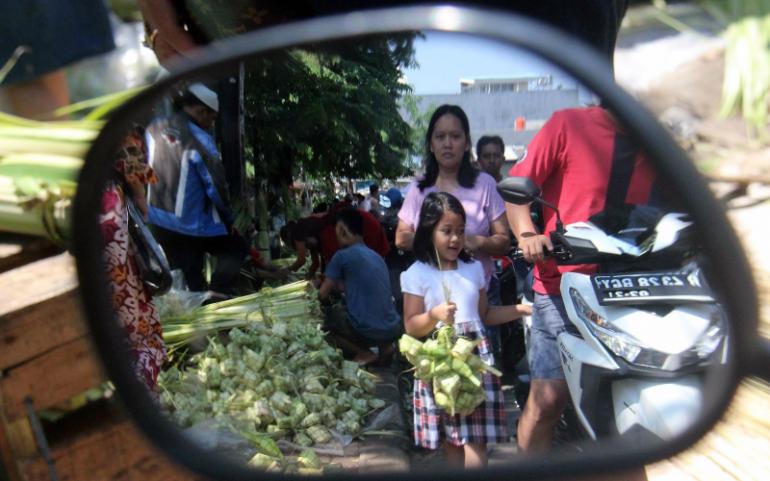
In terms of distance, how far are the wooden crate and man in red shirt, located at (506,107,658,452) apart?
0.81 metres

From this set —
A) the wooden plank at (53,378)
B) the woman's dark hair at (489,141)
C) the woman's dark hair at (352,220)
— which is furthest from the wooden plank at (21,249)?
the woman's dark hair at (489,141)

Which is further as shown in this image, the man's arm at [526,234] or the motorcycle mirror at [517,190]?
the man's arm at [526,234]

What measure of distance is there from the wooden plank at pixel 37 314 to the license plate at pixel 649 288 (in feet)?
4.02

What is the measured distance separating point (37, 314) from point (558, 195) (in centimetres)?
124

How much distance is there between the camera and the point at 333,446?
135cm

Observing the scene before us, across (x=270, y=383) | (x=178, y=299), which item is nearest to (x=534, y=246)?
(x=270, y=383)

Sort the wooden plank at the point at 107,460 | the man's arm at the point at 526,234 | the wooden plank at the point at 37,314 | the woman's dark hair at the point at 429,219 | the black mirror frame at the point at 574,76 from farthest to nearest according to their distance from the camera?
1. the wooden plank at the point at 107,460
2. the wooden plank at the point at 37,314
3. the man's arm at the point at 526,234
4. the woman's dark hair at the point at 429,219
5. the black mirror frame at the point at 574,76

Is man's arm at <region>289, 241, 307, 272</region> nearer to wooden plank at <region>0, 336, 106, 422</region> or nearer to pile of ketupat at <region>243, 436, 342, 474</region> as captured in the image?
pile of ketupat at <region>243, 436, 342, 474</region>

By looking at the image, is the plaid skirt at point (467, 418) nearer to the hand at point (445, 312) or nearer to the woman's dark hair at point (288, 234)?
the hand at point (445, 312)

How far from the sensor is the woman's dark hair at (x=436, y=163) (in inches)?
36.6

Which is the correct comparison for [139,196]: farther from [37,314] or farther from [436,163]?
[436,163]

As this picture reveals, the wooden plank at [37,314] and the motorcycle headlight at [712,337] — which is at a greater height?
the wooden plank at [37,314]

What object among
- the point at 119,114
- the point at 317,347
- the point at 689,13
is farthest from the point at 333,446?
the point at 689,13

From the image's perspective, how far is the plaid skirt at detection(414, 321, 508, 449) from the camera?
3.76ft
